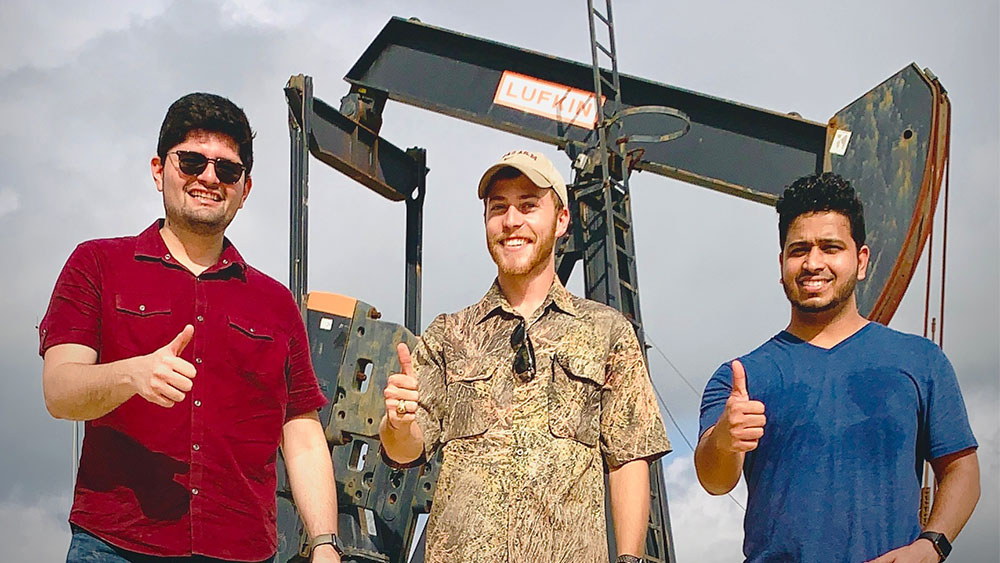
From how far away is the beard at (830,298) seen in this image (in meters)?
3.46

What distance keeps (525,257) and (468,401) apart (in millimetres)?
436

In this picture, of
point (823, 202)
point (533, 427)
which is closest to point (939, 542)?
point (823, 202)

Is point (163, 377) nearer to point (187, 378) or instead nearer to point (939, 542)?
point (187, 378)

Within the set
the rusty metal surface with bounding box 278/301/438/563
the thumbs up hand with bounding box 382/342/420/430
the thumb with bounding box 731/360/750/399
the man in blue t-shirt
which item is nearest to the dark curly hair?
the man in blue t-shirt

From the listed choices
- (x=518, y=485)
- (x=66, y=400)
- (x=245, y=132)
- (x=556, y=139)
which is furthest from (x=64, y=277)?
(x=556, y=139)

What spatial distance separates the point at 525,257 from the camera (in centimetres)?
339

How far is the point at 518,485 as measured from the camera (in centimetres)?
321

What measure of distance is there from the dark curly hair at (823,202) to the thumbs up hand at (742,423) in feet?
2.16

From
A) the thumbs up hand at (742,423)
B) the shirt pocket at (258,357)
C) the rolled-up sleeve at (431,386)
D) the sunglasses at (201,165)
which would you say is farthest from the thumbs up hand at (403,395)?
the thumbs up hand at (742,423)

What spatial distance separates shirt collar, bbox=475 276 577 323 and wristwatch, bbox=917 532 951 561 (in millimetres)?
1134

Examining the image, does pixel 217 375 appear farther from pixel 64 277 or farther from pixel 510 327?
pixel 510 327

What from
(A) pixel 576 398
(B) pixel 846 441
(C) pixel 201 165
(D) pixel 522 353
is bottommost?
(B) pixel 846 441

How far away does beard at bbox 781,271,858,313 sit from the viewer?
3.46m

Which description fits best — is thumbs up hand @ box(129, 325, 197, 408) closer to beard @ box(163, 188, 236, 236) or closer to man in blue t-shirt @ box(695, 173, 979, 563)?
beard @ box(163, 188, 236, 236)
